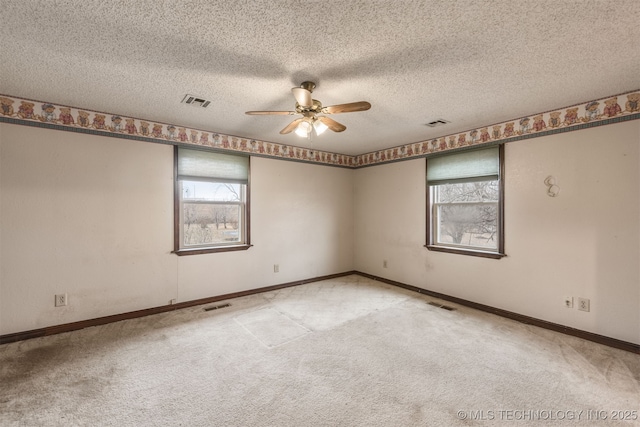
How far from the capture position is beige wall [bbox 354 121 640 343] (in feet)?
8.91

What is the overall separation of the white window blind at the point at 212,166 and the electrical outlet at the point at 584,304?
14.3ft

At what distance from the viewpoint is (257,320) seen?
3355 mm

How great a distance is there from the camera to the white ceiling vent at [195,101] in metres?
2.83

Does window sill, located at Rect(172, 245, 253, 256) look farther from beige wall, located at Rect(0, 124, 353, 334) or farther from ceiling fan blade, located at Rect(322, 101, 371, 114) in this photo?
ceiling fan blade, located at Rect(322, 101, 371, 114)

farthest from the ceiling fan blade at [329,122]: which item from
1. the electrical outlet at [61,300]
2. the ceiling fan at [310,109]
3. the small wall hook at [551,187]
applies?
the electrical outlet at [61,300]

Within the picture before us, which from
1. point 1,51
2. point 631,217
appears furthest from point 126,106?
point 631,217

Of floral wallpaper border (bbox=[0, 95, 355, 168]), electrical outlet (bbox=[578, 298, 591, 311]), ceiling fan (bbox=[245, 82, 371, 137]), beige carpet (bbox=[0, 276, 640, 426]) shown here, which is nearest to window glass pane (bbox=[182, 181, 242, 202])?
floral wallpaper border (bbox=[0, 95, 355, 168])

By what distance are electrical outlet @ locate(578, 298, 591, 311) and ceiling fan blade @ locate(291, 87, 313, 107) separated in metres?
3.43

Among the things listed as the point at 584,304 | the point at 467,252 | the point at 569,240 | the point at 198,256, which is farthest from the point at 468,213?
the point at 198,256

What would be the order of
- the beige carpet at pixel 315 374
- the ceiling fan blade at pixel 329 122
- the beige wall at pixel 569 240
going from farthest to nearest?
the beige wall at pixel 569 240, the ceiling fan blade at pixel 329 122, the beige carpet at pixel 315 374

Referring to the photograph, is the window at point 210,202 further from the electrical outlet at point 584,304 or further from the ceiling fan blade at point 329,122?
the electrical outlet at point 584,304

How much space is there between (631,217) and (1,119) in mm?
6186

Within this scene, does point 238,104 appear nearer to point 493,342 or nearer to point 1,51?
point 1,51

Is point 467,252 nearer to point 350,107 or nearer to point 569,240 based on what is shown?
point 569,240
